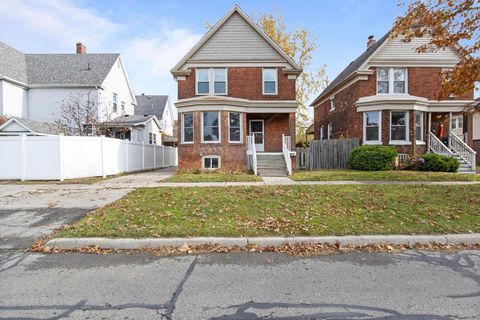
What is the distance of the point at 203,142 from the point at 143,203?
969 centimetres

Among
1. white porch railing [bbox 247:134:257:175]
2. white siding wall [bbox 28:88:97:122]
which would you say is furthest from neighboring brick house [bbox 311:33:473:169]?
white siding wall [bbox 28:88:97:122]

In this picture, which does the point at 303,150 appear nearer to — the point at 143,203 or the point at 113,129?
the point at 143,203

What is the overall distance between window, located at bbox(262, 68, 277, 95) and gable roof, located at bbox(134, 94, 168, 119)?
20.3 meters

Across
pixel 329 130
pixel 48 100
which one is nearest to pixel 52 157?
pixel 48 100

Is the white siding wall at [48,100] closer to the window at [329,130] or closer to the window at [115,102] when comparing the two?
the window at [115,102]

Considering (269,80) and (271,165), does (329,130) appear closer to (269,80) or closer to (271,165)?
(269,80)

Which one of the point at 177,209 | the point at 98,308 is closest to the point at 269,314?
the point at 98,308

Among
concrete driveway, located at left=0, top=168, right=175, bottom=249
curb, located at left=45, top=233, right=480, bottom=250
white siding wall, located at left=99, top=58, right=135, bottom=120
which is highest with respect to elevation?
white siding wall, located at left=99, top=58, right=135, bottom=120

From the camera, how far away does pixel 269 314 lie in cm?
310

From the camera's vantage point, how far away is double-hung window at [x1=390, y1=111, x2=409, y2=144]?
18.4m

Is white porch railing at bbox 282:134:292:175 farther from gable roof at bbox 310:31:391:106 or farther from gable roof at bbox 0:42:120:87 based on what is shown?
gable roof at bbox 0:42:120:87

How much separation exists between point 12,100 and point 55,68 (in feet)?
15.1

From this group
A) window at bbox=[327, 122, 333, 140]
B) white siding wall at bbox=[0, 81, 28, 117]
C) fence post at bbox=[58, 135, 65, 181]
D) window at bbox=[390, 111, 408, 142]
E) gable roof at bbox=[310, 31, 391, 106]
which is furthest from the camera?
window at bbox=[327, 122, 333, 140]

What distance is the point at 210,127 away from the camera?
688 inches
